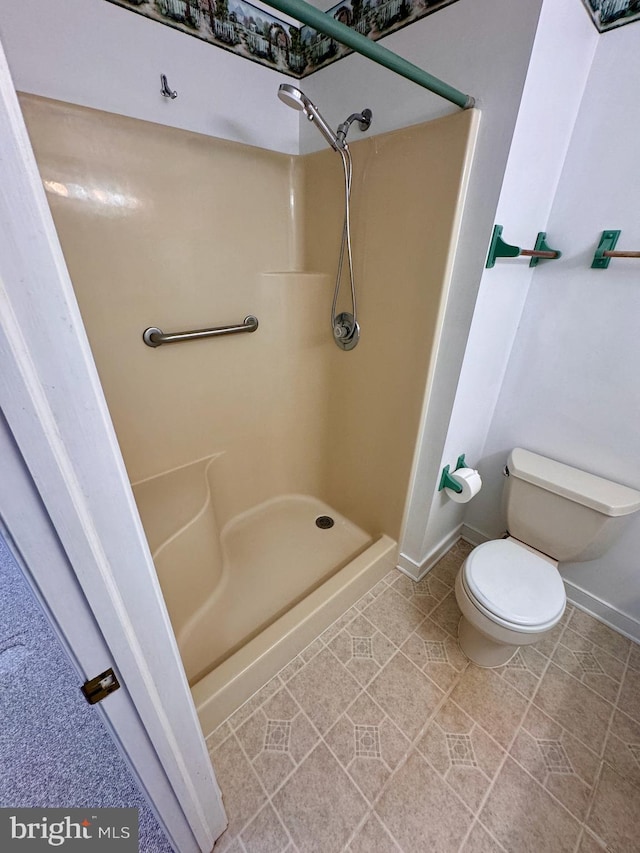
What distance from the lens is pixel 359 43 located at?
27.9 inches

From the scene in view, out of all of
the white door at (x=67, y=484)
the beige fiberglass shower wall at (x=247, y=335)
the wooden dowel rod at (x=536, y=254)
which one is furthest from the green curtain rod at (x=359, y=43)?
the white door at (x=67, y=484)

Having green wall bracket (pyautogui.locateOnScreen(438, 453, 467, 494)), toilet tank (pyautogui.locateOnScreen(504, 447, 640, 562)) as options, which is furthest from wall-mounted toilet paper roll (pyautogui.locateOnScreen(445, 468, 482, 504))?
toilet tank (pyautogui.locateOnScreen(504, 447, 640, 562))

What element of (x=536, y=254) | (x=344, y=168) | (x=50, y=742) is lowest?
(x=50, y=742)

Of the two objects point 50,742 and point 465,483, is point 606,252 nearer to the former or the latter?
point 465,483

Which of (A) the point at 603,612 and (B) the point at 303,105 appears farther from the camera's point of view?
(A) the point at 603,612

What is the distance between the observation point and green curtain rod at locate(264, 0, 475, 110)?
0.61m

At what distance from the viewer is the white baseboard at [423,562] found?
5.36 feet

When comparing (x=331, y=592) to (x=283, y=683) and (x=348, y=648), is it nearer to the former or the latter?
(x=348, y=648)

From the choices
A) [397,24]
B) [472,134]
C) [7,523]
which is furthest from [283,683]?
[397,24]

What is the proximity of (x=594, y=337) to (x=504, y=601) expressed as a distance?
99cm

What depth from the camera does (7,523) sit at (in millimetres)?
377

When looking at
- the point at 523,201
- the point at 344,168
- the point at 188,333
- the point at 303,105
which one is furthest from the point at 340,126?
the point at 188,333

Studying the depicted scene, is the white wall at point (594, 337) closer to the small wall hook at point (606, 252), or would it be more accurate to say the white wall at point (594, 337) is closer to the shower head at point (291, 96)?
the small wall hook at point (606, 252)

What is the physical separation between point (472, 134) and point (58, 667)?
2289 mm
